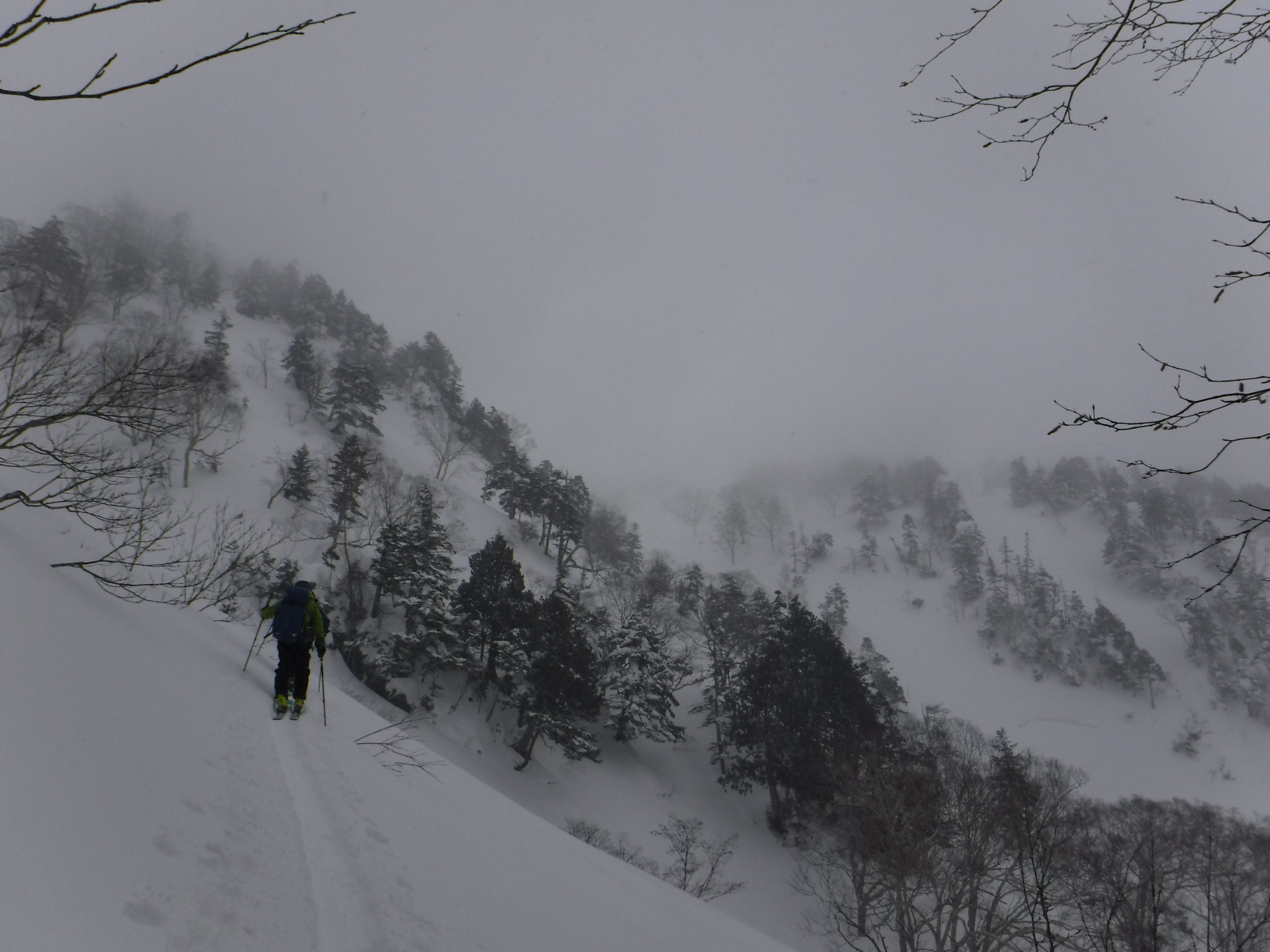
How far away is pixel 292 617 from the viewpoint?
570cm

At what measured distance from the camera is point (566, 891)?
12.8 feet

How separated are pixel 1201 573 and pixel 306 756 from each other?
100m

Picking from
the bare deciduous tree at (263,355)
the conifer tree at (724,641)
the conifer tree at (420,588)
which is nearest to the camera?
the conifer tree at (420,588)

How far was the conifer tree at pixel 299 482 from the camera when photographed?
2753 centimetres

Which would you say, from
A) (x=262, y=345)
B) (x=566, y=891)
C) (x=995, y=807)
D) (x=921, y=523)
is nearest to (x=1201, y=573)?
(x=921, y=523)

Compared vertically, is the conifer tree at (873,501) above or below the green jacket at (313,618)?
above

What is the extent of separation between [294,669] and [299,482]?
87.7ft

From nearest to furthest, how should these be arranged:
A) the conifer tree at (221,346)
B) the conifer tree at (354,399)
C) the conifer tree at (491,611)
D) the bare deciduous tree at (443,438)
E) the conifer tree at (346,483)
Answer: the conifer tree at (491,611)
the conifer tree at (346,483)
the conifer tree at (221,346)
the conifer tree at (354,399)
the bare deciduous tree at (443,438)

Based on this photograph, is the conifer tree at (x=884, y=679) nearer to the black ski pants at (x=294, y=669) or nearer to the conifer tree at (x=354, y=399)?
the black ski pants at (x=294, y=669)

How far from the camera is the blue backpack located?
18.1 feet

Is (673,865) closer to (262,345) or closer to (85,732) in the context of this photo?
(85,732)

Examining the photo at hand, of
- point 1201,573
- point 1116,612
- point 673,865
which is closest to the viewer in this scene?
point 673,865

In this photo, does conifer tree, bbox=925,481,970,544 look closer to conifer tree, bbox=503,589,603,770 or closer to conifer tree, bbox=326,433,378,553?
conifer tree, bbox=503,589,603,770

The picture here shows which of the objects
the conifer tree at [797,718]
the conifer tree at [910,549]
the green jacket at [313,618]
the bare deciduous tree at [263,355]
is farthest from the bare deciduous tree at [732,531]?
the green jacket at [313,618]
